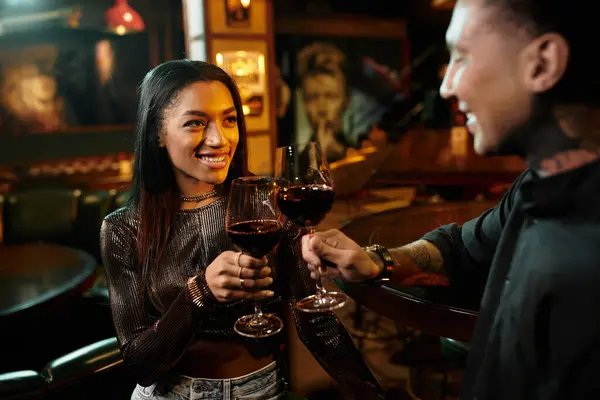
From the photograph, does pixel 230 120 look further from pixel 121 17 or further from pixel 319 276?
pixel 121 17

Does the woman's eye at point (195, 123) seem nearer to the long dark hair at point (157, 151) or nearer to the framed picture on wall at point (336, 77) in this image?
the long dark hair at point (157, 151)

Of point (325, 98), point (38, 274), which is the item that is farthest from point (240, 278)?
point (325, 98)

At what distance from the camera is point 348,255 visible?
1.21 m

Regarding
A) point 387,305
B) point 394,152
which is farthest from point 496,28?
point 394,152

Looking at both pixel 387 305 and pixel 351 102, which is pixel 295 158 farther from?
pixel 351 102

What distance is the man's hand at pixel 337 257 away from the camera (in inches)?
47.6

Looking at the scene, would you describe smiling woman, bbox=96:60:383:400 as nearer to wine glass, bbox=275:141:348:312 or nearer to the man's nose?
wine glass, bbox=275:141:348:312

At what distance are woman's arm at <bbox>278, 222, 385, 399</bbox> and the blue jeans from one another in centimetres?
15

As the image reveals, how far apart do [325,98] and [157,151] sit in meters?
8.48

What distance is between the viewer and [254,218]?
1.19m

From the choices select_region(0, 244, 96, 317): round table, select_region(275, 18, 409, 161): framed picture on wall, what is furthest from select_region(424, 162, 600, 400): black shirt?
select_region(275, 18, 409, 161): framed picture on wall

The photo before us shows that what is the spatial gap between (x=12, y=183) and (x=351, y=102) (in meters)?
6.05

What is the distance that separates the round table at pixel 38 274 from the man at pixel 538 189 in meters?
1.95

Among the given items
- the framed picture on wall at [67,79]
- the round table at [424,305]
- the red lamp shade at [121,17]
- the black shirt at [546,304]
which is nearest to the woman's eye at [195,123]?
the round table at [424,305]
